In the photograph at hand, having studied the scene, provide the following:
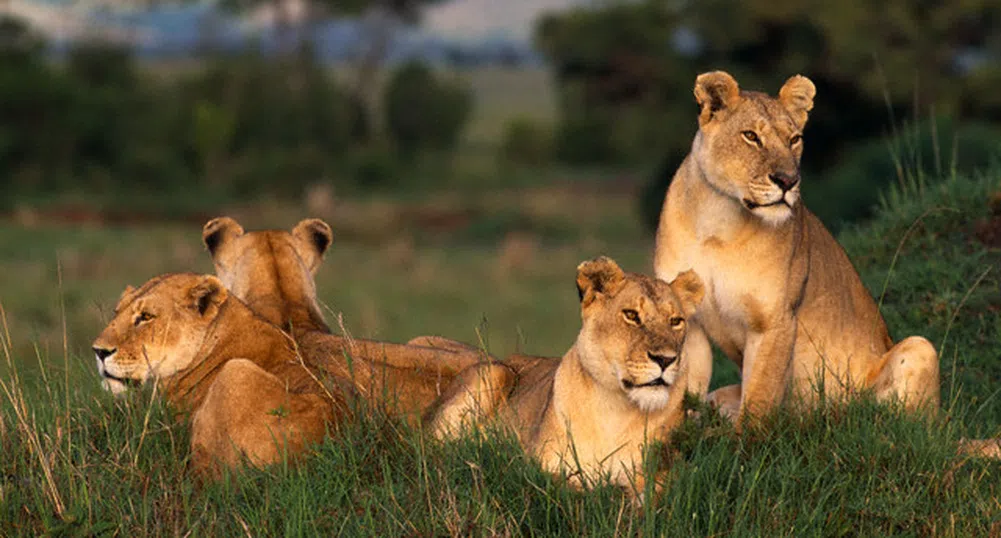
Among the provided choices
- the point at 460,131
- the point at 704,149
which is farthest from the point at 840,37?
the point at 460,131

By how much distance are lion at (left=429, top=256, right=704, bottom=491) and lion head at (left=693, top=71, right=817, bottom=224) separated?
1.66 ft

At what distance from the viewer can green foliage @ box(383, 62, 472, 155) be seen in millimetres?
58594

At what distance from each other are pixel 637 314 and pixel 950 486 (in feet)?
4.21

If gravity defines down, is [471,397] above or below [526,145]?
above

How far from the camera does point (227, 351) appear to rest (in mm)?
6348

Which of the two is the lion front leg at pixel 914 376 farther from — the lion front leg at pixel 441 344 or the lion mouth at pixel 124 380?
the lion mouth at pixel 124 380

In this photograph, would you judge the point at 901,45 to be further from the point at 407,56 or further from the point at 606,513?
the point at 407,56

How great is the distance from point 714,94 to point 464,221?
35.4 m

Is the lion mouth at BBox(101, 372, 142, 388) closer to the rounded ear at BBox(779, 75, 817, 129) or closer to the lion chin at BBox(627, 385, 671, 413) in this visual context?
the lion chin at BBox(627, 385, 671, 413)

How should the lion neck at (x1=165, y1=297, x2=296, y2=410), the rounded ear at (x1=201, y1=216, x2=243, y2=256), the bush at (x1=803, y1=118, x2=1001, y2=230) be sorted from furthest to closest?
the bush at (x1=803, y1=118, x2=1001, y2=230), the rounded ear at (x1=201, y1=216, x2=243, y2=256), the lion neck at (x1=165, y1=297, x2=296, y2=410)

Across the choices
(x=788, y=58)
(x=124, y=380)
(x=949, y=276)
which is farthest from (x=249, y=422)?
(x=788, y=58)

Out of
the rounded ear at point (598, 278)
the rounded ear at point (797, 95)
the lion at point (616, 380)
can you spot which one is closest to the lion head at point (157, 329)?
the lion at point (616, 380)

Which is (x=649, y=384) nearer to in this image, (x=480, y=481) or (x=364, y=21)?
(x=480, y=481)

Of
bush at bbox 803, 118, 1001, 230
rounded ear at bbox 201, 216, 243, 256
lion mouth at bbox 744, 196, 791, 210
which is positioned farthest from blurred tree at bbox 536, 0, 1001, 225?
lion mouth at bbox 744, 196, 791, 210
